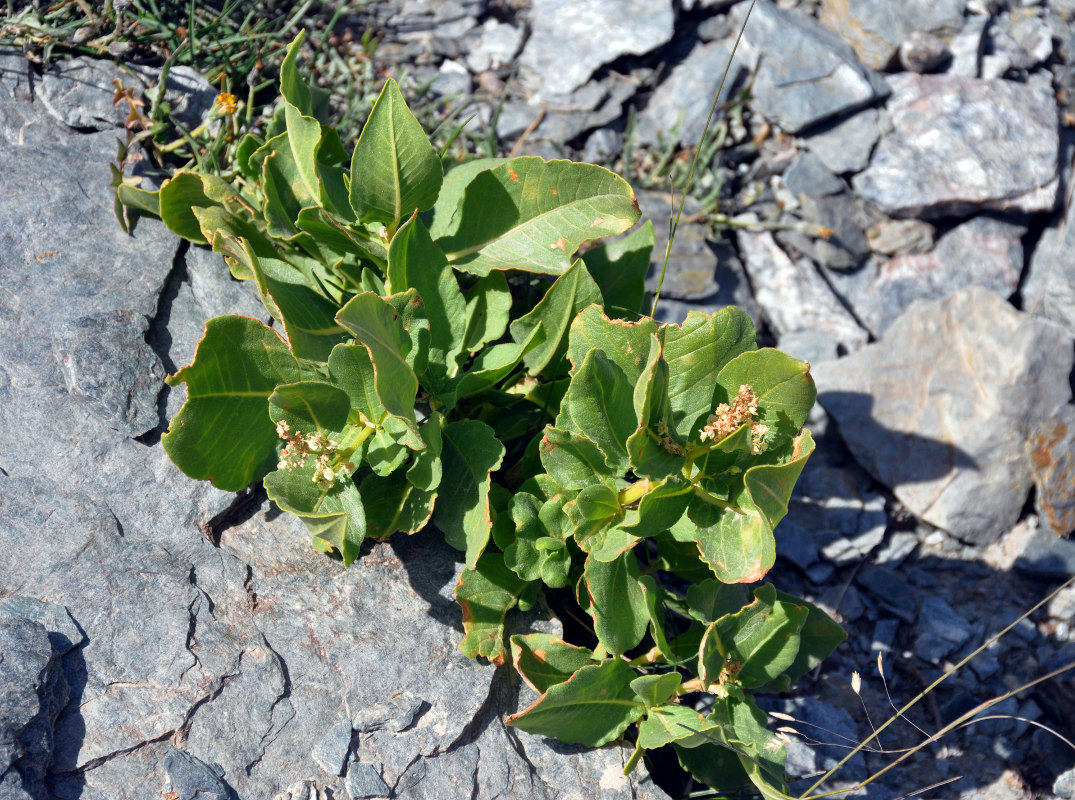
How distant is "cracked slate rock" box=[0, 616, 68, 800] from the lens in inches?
85.8

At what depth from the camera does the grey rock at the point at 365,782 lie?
8.17ft

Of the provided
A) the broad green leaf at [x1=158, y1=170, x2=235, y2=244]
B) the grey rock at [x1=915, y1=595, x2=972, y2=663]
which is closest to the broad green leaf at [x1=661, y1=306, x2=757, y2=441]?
the broad green leaf at [x1=158, y1=170, x2=235, y2=244]

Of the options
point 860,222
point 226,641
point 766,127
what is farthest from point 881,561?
point 226,641

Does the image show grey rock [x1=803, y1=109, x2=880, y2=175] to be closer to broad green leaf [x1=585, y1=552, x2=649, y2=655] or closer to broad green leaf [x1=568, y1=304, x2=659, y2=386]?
broad green leaf [x1=568, y1=304, x2=659, y2=386]

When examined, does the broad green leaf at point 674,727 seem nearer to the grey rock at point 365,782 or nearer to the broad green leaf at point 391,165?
the grey rock at point 365,782

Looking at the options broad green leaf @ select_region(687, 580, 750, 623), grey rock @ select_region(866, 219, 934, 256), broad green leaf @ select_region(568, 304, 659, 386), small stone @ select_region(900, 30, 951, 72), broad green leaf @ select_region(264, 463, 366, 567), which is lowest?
broad green leaf @ select_region(687, 580, 750, 623)

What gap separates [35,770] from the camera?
2.24 metres

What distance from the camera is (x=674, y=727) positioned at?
257 cm

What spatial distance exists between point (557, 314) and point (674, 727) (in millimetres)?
1374

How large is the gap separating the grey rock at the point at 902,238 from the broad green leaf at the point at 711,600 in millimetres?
2515

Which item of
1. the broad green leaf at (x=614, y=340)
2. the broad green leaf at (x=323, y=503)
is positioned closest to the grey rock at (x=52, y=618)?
the broad green leaf at (x=323, y=503)

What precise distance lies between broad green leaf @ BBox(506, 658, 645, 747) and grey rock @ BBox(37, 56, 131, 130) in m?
2.86

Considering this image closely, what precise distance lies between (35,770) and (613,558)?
5.43ft

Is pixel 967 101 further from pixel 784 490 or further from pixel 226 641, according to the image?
pixel 226 641
